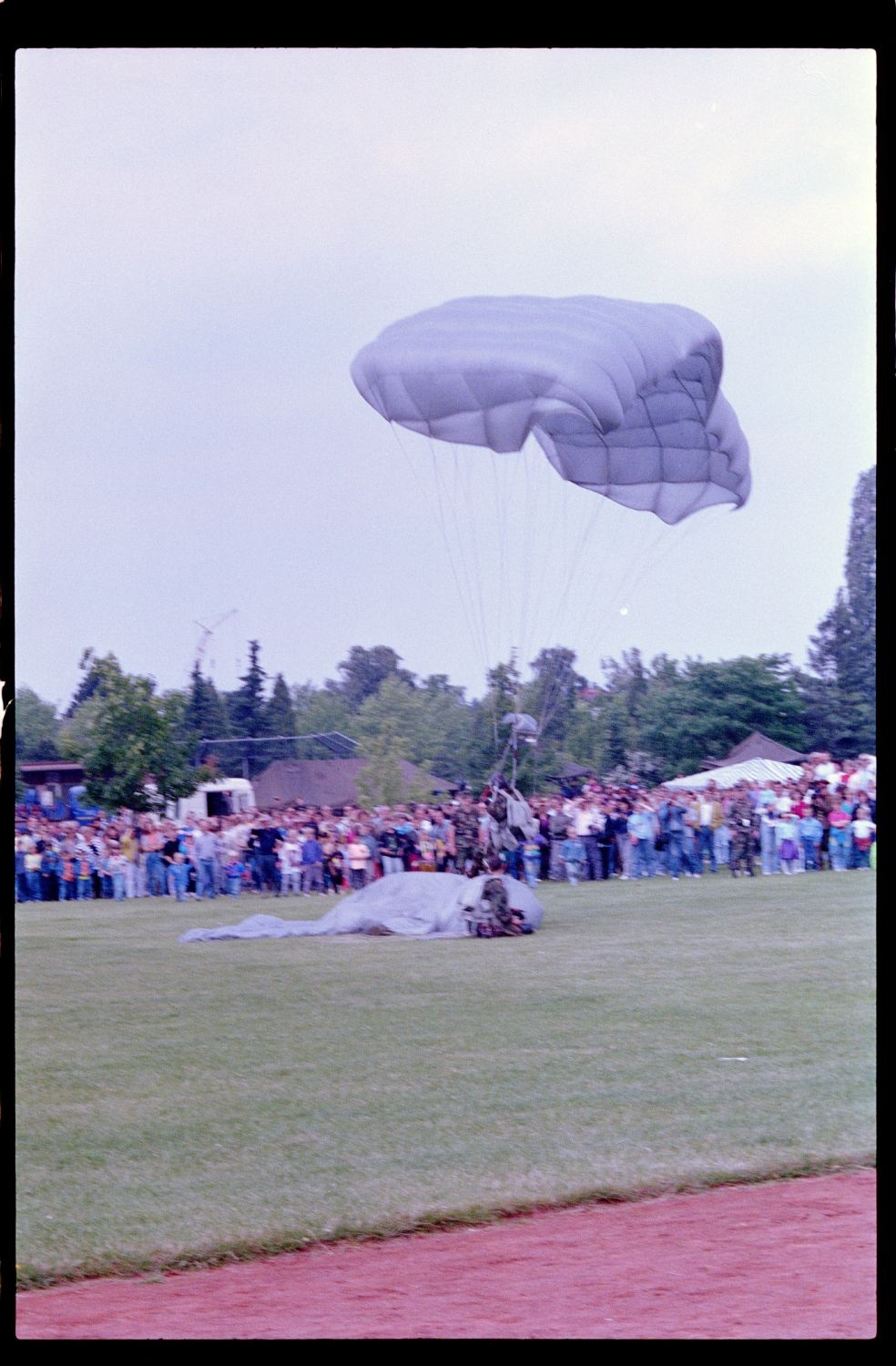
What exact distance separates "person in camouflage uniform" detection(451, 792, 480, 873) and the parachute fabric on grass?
0.37 metres

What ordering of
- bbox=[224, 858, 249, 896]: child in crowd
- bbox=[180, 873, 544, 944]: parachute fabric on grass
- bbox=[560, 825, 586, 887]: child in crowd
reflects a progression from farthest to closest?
bbox=[224, 858, 249, 896]: child in crowd → bbox=[560, 825, 586, 887]: child in crowd → bbox=[180, 873, 544, 944]: parachute fabric on grass

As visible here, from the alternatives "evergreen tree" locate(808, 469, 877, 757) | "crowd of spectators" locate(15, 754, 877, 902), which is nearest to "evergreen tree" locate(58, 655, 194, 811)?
"crowd of spectators" locate(15, 754, 877, 902)

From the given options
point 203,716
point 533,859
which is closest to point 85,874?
point 203,716

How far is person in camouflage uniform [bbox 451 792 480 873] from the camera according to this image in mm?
13656

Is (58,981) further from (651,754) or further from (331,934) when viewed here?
(651,754)

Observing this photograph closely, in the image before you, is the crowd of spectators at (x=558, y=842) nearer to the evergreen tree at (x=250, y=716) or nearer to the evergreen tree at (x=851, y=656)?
the evergreen tree at (x=250, y=716)

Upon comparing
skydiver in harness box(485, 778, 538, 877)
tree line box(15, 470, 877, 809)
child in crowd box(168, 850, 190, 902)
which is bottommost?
child in crowd box(168, 850, 190, 902)

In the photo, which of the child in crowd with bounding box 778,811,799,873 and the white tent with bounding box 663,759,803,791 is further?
the white tent with bounding box 663,759,803,791

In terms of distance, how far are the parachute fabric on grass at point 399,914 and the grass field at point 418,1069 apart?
0.80 ft

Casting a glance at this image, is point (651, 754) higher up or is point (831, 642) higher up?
point (831, 642)

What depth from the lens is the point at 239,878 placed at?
15.4m

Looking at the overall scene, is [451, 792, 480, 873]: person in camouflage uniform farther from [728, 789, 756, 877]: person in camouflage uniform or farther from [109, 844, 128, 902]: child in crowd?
[109, 844, 128, 902]: child in crowd
